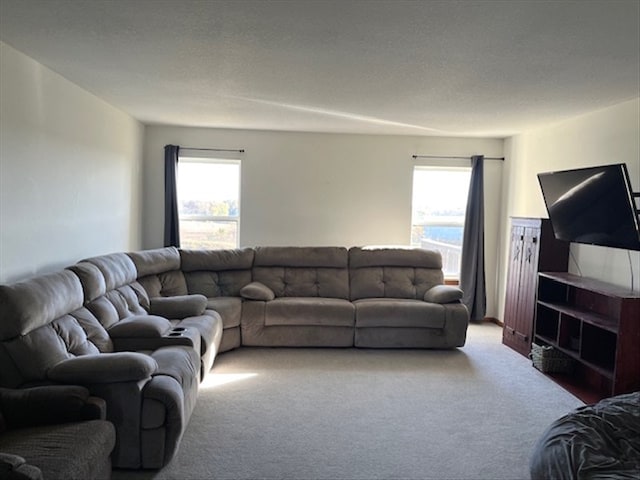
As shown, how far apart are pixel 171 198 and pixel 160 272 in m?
1.30

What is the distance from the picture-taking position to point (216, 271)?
501 cm

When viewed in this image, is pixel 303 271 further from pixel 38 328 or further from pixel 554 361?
pixel 38 328

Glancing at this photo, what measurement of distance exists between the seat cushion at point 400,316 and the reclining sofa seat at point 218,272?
1.27 m

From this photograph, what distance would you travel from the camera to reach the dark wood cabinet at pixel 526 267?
173 inches

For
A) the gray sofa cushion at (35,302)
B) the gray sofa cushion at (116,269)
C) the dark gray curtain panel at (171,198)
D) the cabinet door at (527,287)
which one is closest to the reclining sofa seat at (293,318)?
the gray sofa cushion at (116,269)

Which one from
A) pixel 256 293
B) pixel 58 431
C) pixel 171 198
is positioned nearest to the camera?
pixel 58 431

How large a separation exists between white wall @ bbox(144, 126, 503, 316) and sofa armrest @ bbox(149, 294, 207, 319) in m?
1.81

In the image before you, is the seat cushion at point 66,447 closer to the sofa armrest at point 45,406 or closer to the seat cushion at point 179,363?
the sofa armrest at point 45,406

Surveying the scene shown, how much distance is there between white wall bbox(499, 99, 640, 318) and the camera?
144 inches

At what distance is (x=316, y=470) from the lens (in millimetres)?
2482

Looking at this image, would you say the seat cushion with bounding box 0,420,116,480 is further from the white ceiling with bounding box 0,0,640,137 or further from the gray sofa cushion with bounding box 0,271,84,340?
the white ceiling with bounding box 0,0,640,137

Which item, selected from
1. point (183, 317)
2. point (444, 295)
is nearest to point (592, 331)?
point (444, 295)

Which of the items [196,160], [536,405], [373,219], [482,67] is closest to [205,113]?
[196,160]

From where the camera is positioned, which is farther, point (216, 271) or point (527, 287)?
point (216, 271)
